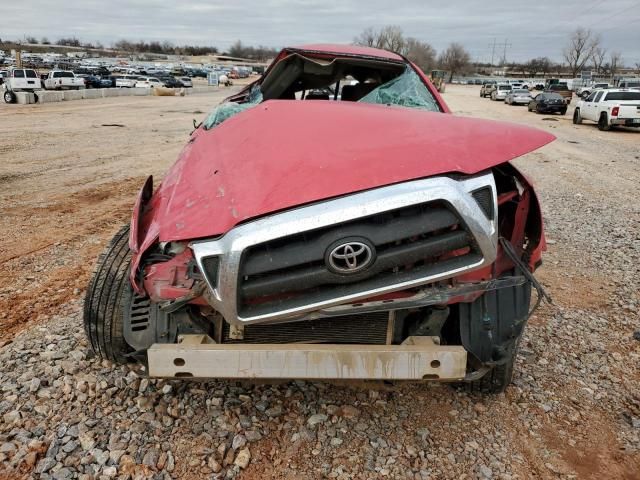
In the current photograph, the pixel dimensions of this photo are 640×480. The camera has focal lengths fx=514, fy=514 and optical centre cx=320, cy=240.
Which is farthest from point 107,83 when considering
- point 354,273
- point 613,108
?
point 354,273

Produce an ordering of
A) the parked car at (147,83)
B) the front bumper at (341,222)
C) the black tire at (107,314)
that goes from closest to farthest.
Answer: the front bumper at (341,222)
the black tire at (107,314)
the parked car at (147,83)

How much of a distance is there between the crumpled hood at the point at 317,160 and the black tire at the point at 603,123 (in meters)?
19.3

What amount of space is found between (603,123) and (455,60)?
95311 millimetres

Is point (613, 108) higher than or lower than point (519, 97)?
higher

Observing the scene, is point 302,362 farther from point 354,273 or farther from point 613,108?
point 613,108

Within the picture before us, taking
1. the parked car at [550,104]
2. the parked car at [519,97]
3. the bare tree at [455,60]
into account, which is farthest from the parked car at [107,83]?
the bare tree at [455,60]

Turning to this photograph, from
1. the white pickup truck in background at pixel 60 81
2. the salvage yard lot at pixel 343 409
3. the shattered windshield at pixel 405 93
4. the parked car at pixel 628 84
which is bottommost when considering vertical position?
the white pickup truck in background at pixel 60 81

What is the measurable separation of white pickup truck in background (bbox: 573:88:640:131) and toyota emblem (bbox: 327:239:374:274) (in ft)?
63.9

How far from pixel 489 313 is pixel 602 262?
331 cm

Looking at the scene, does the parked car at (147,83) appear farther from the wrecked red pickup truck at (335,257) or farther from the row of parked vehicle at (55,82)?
the wrecked red pickup truck at (335,257)

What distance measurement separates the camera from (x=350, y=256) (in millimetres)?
1958

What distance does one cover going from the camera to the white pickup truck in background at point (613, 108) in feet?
59.0

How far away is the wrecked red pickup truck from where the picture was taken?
2.00 meters

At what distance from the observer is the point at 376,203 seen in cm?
198
